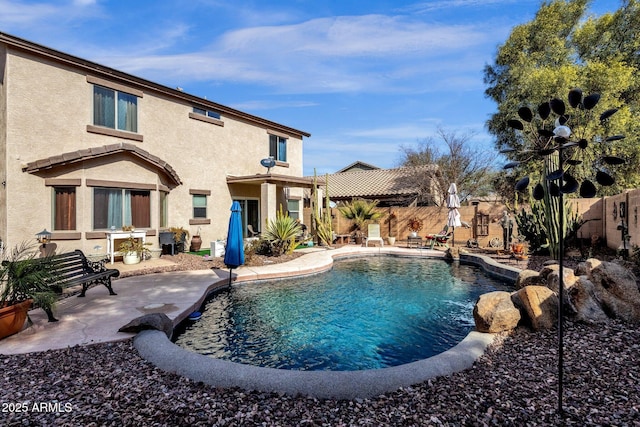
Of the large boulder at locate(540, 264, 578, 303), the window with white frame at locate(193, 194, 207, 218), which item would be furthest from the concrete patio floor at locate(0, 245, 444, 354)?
the large boulder at locate(540, 264, 578, 303)

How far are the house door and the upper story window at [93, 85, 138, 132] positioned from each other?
6360 mm

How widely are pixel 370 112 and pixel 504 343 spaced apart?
2048 cm

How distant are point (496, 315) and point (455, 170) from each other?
22.0 metres

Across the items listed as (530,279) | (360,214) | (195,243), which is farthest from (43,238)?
(360,214)

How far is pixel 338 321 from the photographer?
22.1 ft

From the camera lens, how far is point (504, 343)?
4.86 meters

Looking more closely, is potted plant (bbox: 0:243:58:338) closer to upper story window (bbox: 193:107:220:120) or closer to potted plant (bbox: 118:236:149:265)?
potted plant (bbox: 118:236:149:265)

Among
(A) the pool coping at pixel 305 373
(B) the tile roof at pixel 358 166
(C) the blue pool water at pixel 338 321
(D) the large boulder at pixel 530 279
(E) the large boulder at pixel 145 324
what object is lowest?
(C) the blue pool water at pixel 338 321

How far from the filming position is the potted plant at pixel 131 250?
11.0 m

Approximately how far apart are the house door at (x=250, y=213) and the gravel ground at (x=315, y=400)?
13.2 meters

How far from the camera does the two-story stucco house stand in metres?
9.95

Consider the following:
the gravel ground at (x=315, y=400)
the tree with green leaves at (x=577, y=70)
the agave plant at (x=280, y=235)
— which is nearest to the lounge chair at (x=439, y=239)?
the tree with green leaves at (x=577, y=70)

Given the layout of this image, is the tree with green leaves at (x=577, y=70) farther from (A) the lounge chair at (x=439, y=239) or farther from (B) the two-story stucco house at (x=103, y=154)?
(B) the two-story stucco house at (x=103, y=154)

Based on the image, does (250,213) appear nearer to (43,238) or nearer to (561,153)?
(43,238)
